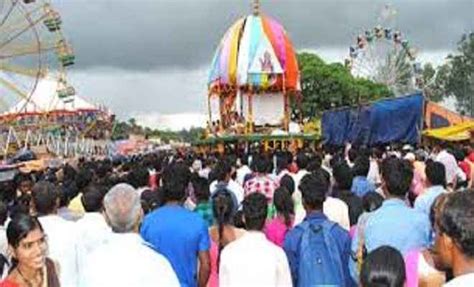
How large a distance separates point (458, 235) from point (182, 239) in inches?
130

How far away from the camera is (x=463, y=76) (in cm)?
9150

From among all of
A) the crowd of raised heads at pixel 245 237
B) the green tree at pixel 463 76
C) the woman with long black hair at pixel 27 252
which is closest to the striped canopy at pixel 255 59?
the crowd of raised heads at pixel 245 237

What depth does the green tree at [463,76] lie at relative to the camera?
8981cm

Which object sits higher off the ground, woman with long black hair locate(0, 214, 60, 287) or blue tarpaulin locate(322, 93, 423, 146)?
blue tarpaulin locate(322, 93, 423, 146)

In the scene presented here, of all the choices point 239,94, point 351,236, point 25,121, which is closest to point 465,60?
point 25,121

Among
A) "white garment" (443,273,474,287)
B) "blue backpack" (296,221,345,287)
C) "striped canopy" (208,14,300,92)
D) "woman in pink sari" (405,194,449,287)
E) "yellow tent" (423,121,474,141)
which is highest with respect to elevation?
"striped canopy" (208,14,300,92)

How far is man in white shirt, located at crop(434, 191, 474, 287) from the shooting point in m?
3.43

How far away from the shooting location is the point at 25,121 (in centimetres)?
6706

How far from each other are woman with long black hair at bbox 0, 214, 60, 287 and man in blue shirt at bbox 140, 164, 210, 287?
166cm

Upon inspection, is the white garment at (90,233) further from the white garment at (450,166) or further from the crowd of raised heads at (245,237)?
the white garment at (450,166)

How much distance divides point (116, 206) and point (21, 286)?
2.19 ft

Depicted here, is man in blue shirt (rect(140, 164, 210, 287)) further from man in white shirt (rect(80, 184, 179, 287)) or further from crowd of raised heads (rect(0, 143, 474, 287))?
man in white shirt (rect(80, 184, 179, 287))

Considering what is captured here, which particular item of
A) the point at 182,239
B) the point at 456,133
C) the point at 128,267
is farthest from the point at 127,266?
the point at 456,133

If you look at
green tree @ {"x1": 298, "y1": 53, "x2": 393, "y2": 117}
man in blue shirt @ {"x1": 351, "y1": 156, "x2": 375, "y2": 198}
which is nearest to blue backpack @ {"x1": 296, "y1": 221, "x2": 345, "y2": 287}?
man in blue shirt @ {"x1": 351, "y1": 156, "x2": 375, "y2": 198}
